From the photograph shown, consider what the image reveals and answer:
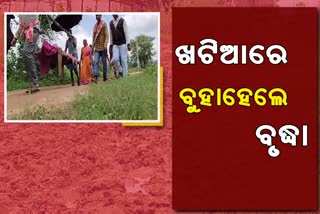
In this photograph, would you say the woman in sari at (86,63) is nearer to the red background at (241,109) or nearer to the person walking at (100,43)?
the person walking at (100,43)

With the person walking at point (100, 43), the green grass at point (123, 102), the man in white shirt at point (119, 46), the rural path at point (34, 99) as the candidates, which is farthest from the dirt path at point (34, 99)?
the man in white shirt at point (119, 46)

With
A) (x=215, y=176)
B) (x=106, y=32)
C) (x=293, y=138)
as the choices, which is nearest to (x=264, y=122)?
(x=293, y=138)

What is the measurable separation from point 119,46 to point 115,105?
0.41 metres

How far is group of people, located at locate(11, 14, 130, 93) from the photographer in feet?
12.7

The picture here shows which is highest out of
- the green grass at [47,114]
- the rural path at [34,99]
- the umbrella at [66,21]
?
the umbrella at [66,21]

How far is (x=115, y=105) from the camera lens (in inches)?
151

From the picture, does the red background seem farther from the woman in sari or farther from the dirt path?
the dirt path

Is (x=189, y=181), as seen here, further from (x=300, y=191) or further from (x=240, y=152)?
(x=300, y=191)

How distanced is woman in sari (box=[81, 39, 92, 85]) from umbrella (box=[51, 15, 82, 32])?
0.16 m

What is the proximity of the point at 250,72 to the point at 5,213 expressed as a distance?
188 cm

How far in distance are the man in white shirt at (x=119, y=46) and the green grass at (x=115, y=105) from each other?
0.38ft

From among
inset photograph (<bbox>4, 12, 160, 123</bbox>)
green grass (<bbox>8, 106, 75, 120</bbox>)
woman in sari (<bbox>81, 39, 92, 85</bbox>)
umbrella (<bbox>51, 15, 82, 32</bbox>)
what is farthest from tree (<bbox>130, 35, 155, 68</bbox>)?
green grass (<bbox>8, 106, 75, 120</bbox>)

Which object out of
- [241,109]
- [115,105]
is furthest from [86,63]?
[241,109]

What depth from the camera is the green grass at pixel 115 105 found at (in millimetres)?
3828
